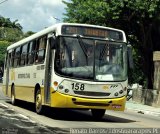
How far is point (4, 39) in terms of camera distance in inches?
3873

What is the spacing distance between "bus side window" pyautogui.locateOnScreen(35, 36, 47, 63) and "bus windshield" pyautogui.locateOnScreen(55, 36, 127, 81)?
6.10 ft

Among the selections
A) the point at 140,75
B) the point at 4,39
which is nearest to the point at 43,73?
the point at 140,75

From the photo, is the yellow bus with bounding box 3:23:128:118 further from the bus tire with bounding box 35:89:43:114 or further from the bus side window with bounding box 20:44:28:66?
the bus side window with bounding box 20:44:28:66

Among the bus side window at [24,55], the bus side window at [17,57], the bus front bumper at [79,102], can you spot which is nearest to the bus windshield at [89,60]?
the bus front bumper at [79,102]

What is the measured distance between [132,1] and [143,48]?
540 centimetres

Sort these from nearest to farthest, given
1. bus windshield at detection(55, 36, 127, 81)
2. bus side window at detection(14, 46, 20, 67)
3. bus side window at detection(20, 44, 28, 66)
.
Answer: bus windshield at detection(55, 36, 127, 81) → bus side window at detection(20, 44, 28, 66) → bus side window at detection(14, 46, 20, 67)

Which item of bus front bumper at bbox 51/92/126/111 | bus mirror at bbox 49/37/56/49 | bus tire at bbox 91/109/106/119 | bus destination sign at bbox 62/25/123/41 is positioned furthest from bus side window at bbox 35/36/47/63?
bus tire at bbox 91/109/106/119

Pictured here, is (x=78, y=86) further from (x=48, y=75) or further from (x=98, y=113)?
(x=98, y=113)

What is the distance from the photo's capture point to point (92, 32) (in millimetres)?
17531

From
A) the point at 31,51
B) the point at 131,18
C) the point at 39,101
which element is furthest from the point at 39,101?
the point at 131,18

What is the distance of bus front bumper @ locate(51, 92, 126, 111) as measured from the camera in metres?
16.7

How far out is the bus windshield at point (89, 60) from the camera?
55.3 ft

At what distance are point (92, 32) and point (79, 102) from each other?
2550 mm

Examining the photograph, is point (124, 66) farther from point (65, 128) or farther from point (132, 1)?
point (132, 1)
